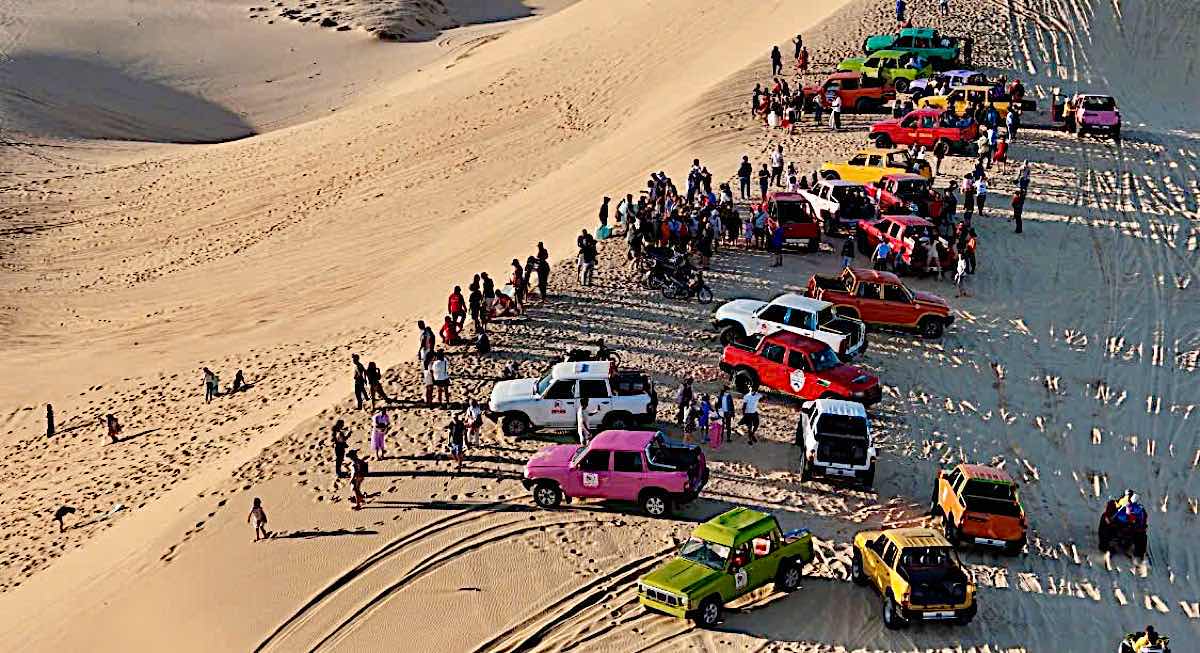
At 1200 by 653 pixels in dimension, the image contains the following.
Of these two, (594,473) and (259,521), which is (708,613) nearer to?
(594,473)

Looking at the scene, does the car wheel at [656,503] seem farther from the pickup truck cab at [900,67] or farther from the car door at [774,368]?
the pickup truck cab at [900,67]

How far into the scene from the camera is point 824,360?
85.5 feet

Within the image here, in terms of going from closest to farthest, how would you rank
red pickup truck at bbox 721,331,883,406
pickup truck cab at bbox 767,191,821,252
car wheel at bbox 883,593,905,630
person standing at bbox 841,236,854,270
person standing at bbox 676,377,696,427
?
car wheel at bbox 883,593,905,630 → person standing at bbox 676,377,696,427 → red pickup truck at bbox 721,331,883,406 → person standing at bbox 841,236,854,270 → pickup truck cab at bbox 767,191,821,252

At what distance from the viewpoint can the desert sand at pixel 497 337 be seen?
21.0 m

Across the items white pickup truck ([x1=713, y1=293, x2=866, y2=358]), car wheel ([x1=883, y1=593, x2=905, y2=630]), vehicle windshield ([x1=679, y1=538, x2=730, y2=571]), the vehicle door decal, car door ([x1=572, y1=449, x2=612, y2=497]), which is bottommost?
car wheel ([x1=883, y1=593, x2=905, y2=630])

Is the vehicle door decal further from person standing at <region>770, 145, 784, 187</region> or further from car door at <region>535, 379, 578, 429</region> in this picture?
person standing at <region>770, 145, 784, 187</region>

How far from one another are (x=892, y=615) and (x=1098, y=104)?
28006mm

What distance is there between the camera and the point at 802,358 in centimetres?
2598

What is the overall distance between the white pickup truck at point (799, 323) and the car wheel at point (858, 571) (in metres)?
7.36

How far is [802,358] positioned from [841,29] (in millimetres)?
29350

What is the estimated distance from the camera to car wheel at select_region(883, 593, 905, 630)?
1927 cm

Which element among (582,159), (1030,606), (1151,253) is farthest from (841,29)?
(1030,606)

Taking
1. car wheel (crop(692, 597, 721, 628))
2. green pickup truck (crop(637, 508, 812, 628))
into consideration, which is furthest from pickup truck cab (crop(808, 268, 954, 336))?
car wheel (crop(692, 597, 721, 628))

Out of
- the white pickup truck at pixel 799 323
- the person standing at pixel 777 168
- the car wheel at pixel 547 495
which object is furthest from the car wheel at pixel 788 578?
the person standing at pixel 777 168
